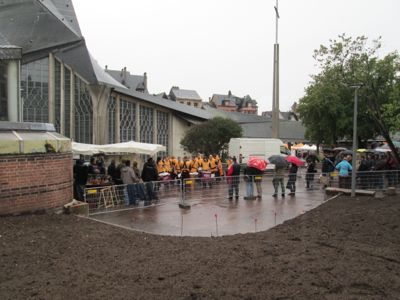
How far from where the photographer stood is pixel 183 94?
369 ft

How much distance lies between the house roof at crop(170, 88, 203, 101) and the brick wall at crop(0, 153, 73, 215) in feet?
331

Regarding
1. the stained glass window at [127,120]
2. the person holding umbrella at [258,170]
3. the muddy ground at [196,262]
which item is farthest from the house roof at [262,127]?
the muddy ground at [196,262]

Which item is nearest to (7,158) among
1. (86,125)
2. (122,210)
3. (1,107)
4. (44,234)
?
(44,234)

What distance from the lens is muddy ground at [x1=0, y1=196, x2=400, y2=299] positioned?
16.6 feet

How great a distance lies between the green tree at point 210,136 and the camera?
1471 inches

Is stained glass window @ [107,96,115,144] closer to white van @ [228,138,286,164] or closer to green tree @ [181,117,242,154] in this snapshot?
green tree @ [181,117,242,154]

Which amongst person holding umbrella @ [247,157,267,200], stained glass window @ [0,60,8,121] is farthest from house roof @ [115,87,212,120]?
stained glass window @ [0,60,8,121]

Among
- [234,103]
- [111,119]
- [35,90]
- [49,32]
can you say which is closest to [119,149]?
[49,32]

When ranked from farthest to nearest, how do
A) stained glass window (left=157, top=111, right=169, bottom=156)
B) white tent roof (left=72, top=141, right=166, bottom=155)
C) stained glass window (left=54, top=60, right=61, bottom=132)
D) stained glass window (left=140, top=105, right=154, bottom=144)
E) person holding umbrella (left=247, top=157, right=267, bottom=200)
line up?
stained glass window (left=157, top=111, right=169, bottom=156) → stained glass window (left=140, top=105, right=154, bottom=144) → stained glass window (left=54, top=60, right=61, bottom=132) → white tent roof (left=72, top=141, right=166, bottom=155) → person holding umbrella (left=247, top=157, right=267, bottom=200)

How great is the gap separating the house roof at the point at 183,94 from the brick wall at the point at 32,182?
3974 inches

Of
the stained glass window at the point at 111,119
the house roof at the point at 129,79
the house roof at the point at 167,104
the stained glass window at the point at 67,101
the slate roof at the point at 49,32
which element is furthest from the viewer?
the house roof at the point at 129,79

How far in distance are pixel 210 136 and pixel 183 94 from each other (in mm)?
76472

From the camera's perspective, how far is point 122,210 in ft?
42.6

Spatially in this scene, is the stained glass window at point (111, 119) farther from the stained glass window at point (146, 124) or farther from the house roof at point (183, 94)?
the house roof at point (183, 94)
